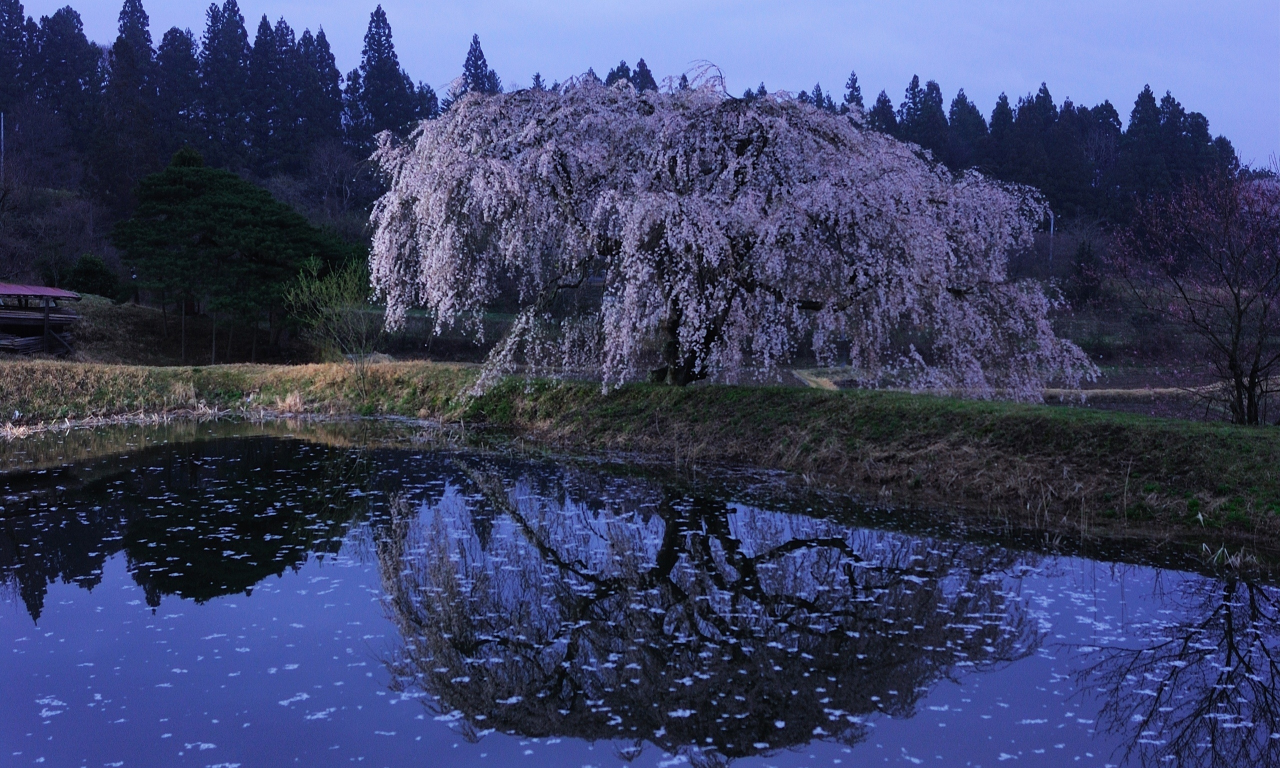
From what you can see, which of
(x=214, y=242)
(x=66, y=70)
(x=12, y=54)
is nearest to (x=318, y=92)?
(x=66, y=70)

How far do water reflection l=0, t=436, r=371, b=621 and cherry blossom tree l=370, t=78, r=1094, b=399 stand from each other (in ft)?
18.2

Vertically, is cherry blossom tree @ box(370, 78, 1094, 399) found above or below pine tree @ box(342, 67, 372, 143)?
below

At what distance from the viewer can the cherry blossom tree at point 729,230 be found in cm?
1959

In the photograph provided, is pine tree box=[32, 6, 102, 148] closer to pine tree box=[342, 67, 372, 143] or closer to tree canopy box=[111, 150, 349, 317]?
pine tree box=[342, 67, 372, 143]

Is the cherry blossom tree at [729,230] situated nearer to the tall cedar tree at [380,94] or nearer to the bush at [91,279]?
the bush at [91,279]

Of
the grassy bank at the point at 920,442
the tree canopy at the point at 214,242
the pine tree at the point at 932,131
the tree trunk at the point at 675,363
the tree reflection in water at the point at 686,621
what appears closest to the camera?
the tree reflection in water at the point at 686,621

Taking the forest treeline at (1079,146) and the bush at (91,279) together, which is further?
the forest treeline at (1079,146)

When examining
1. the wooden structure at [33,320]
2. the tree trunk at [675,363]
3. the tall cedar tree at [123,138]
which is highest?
the tall cedar tree at [123,138]

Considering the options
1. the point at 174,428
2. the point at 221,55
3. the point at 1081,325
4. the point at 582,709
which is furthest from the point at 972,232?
the point at 221,55

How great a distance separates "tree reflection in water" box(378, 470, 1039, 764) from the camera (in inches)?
320

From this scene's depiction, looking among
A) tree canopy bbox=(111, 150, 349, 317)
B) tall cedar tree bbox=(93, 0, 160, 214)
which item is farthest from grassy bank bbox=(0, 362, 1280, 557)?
tall cedar tree bbox=(93, 0, 160, 214)

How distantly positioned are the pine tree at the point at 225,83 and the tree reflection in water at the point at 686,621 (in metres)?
70.7

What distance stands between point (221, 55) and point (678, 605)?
91.0 metres

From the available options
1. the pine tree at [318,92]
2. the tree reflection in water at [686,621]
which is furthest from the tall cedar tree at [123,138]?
the tree reflection in water at [686,621]
